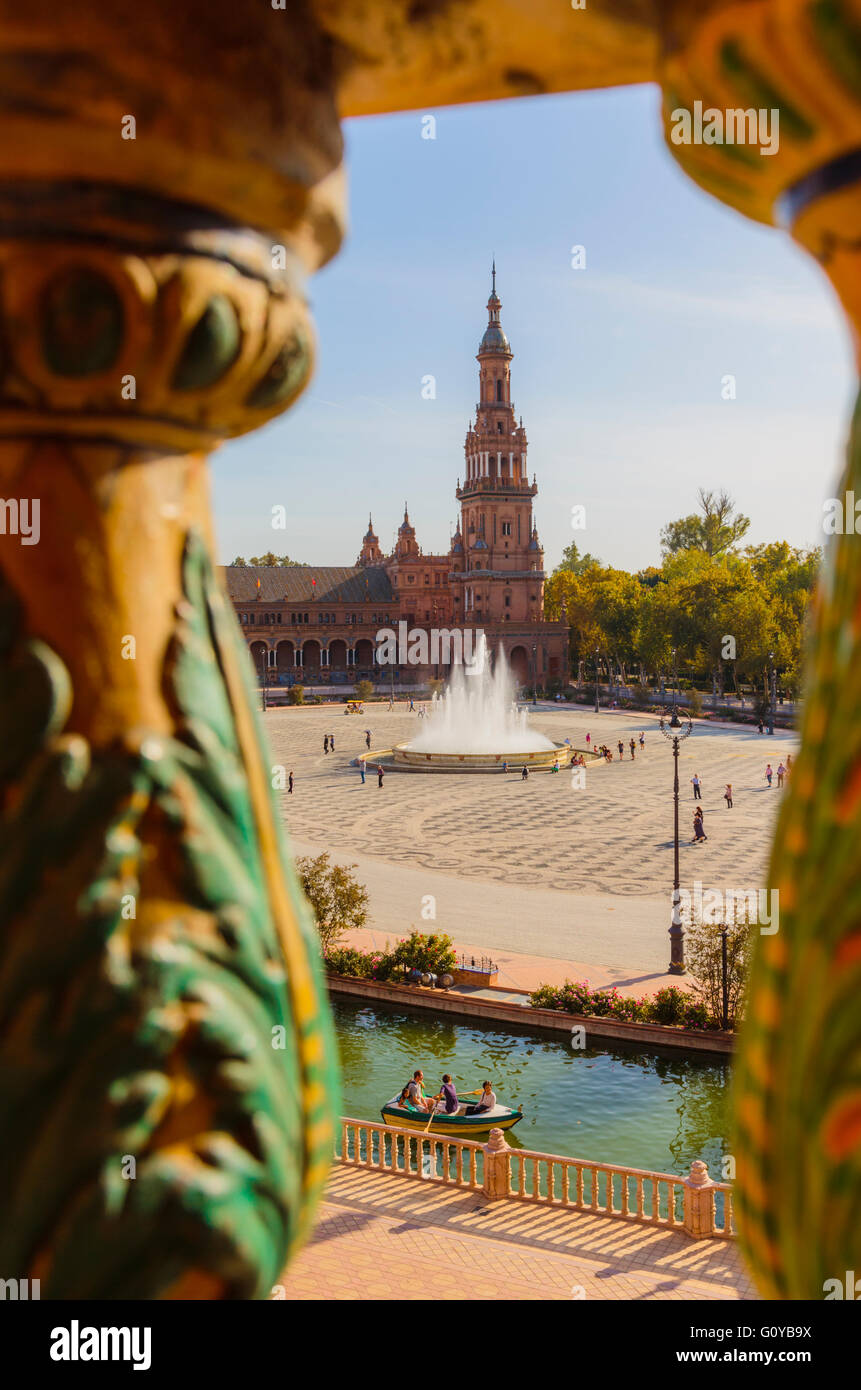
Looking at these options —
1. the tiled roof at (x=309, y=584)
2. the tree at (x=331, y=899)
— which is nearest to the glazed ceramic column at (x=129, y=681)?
the tree at (x=331, y=899)

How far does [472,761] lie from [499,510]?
43805mm

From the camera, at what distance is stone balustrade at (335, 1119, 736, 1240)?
10.1m

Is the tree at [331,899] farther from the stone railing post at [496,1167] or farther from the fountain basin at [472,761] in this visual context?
the fountain basin at [472,761]

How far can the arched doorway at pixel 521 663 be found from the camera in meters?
79.4

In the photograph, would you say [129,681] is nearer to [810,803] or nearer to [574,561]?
[810,803]

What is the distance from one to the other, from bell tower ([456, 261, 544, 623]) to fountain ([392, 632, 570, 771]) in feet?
86.5

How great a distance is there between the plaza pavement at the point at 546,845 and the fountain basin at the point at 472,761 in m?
1.11

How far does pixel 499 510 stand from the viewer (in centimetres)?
8262

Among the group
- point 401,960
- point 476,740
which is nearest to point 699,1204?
point 401,960

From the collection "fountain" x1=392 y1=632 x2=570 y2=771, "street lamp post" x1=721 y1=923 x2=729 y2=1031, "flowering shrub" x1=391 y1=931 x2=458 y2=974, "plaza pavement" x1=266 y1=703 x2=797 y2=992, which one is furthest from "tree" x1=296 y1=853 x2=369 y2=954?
"fountain" x1=392 y1=632 x2=570 y2=771

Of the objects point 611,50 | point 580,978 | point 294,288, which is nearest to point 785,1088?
point 294,288

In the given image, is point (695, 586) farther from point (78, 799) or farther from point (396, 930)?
point (78, 799)

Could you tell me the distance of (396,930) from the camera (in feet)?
65.5

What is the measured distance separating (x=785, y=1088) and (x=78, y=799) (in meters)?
0.64
